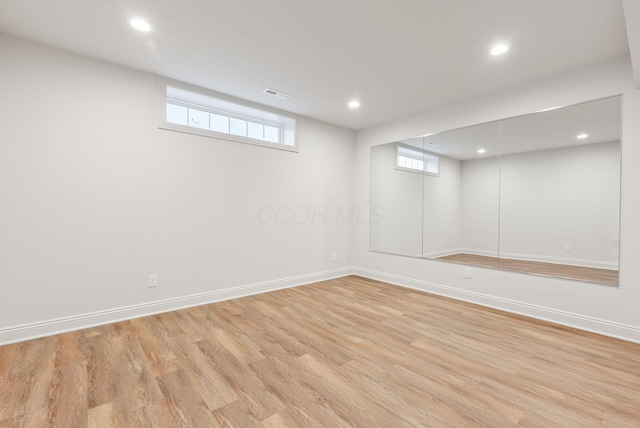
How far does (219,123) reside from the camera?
3.61m

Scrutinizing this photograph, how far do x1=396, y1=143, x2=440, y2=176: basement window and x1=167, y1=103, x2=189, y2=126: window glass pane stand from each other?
3.04m

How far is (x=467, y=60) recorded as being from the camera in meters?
2.67

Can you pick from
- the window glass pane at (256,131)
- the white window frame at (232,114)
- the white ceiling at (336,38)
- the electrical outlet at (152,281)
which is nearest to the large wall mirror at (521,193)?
the white ceiling at (336,38)

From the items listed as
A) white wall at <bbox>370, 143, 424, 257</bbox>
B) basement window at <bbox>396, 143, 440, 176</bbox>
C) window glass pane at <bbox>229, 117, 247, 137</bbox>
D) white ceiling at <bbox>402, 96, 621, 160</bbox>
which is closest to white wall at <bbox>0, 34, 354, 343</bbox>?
window glass pane at <bbox>229, 117, 247, 137</bbox>

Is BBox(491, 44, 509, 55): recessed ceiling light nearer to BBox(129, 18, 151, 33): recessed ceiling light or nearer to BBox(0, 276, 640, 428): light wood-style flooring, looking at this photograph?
BBox(0, 276, 640, 428): light wood-style flooring

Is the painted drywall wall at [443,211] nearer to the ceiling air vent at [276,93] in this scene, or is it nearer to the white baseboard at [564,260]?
the white baseboard at [564,260]

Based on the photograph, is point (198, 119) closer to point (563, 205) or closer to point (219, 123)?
point (219, 123)

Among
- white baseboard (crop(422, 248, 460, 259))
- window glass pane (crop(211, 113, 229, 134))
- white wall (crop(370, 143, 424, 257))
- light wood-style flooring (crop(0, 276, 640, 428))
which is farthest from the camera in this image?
white wall (crop(370, 143, 424, 257))

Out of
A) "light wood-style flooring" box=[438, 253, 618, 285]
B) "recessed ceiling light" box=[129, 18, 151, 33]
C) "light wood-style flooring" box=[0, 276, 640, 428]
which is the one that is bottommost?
"light wood-style flooring" box=[0, 276, 640, 428]

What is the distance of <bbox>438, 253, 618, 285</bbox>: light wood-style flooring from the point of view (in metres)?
2.68

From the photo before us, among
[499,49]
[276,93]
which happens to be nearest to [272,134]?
[276,93]

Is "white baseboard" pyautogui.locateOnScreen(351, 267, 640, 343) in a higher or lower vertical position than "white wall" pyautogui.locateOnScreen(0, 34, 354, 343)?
lower

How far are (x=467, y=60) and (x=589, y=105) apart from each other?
1303mm

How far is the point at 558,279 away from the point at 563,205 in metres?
0.78
